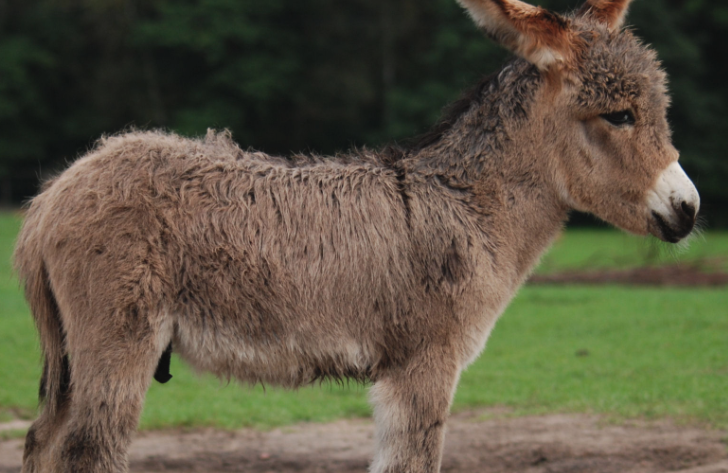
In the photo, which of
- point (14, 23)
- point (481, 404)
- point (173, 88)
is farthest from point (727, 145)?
point (14, 23)

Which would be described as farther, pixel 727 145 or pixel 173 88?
pixel 173 88

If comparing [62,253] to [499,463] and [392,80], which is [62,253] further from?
[392,80]

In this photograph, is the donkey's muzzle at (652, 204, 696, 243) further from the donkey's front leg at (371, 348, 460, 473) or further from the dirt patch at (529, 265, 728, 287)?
the dirt patch at (529, 265, 728, 287)

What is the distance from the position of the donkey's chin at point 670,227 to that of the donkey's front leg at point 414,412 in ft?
→ 4.38

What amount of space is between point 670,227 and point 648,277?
13.0 metres

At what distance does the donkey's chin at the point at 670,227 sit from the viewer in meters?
4.00

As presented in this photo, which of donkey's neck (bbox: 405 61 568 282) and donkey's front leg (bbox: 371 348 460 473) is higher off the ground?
donkey's neck (bbox: 405 61 568 282)

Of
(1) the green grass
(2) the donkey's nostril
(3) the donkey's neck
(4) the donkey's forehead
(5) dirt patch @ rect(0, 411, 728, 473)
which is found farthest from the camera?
(1) the green grass

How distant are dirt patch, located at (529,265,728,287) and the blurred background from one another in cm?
1844

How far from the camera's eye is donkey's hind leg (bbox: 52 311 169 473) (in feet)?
12.1

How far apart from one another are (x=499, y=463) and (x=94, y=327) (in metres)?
3.27

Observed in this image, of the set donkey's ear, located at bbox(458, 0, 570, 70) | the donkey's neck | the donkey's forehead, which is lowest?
the donkey's neck

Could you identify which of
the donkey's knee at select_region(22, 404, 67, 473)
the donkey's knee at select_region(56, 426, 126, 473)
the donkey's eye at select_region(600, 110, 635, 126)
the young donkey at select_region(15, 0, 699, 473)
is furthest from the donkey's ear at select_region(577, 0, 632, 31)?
the donkey's knee at select_region(22, 404, 67, 473)

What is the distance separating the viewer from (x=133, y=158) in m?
4.05
